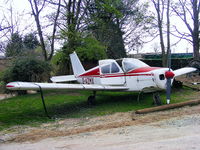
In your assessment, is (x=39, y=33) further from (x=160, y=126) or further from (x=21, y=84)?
(x=160, y=126)

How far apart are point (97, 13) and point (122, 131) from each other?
1866 cm

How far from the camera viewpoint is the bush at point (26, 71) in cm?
1536

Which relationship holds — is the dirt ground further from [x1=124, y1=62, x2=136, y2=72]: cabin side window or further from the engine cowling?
[x1=124, y1=62, x2=136, y2=72]: cabin side window

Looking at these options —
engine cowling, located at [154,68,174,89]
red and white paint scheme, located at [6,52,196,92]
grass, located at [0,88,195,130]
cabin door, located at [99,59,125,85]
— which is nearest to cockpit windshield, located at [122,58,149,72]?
red and white paint scheme, located at [6,52,196,92]

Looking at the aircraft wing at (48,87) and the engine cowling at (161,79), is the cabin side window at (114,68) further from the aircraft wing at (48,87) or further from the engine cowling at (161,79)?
the engine cowling at (161,79)

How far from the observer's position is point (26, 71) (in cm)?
1534

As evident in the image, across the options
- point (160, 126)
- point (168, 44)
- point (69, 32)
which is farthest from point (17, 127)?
point (168, 44)

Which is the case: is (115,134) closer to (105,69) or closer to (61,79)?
(105,69)

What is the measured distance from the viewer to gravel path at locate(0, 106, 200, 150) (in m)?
4.72

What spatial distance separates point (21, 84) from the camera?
27.1 feet

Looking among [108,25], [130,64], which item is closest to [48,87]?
[130,64]

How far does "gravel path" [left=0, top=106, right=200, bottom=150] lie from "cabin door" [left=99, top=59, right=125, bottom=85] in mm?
4357

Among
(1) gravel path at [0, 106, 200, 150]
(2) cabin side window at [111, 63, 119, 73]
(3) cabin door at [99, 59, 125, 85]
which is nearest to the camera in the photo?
(1) gravel path at [0, 106, 200, 150]

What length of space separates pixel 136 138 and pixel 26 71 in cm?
1156
